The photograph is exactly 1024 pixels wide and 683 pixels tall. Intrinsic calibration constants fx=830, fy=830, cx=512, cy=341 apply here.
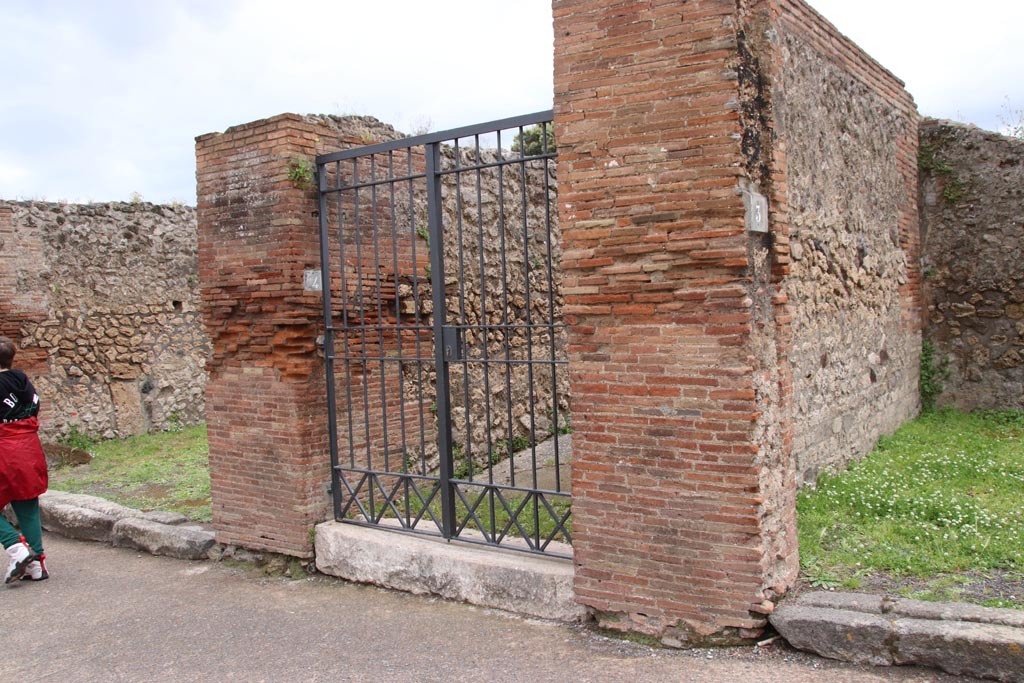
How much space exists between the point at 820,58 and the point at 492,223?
3.45 m

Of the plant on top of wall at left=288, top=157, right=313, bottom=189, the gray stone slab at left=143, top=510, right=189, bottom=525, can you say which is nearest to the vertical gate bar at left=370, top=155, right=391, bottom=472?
the plant on top of wall at left=288, top=157, right=313, bottom=189

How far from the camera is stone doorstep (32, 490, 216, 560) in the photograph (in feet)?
21.6

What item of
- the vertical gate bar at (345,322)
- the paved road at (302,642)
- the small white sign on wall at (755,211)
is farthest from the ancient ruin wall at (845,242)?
the vertical gate bar at (345,322)

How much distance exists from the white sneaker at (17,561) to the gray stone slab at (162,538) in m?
0.92

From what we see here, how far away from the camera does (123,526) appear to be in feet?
22.8

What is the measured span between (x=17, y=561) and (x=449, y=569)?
323 centimetres

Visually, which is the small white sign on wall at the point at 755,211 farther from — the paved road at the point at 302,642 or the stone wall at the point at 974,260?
the stone wall at the point at 974,260

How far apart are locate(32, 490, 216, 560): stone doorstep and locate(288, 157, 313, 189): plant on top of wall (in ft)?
9.42

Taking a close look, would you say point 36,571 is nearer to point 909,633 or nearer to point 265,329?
point 265,329

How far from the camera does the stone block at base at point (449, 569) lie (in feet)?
15.9

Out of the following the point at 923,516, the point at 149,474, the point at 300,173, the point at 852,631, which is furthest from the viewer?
the point at 149,474

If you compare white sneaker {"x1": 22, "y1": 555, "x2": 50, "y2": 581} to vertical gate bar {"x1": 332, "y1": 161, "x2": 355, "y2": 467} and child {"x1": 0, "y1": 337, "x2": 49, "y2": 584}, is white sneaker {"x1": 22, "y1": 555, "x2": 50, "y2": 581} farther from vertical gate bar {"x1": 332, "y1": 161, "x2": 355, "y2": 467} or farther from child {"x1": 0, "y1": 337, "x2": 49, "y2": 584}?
vertical gate bar {"x1": 332, "y1": 161, "x2": 355, "y2": 467}

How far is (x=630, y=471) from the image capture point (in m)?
4.41

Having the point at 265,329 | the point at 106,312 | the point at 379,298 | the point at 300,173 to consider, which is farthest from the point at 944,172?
the point at 106,312
